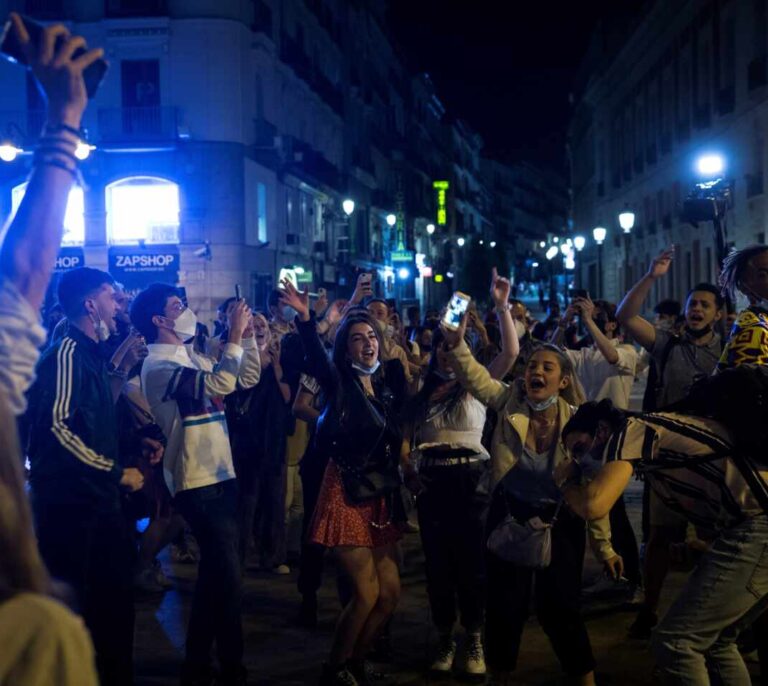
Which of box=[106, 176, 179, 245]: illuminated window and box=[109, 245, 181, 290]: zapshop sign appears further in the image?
box=[106, 176, 179, 245]: illuminated window

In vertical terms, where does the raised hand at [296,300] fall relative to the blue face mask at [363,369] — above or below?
above

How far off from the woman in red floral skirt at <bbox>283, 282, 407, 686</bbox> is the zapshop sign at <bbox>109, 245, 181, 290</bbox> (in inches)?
970

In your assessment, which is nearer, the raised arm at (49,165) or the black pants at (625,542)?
the raised arm at (49,165)

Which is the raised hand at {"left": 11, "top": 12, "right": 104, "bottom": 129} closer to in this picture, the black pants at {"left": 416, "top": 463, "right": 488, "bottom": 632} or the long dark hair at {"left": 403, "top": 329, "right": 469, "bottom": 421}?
the long dark hair at {"left": 403, "top": 329, "right": 469, "bottom": 421}

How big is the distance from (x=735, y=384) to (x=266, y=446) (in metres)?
4.64

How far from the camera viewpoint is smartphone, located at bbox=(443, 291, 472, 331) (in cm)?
542

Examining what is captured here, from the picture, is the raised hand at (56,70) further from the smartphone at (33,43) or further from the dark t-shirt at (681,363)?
the dark t-shirt at (681,363)

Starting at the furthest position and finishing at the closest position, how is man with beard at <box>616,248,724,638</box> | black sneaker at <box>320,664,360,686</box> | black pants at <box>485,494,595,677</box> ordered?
man with beard at <box>616,248,724,638</box> < black sneaker at <box>320,664,360,686</box> < black pants at <box>485,494,595,677</box>

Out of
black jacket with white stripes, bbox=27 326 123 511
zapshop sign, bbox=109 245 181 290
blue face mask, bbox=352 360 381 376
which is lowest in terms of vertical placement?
black jacket with white stripes, bbox=27 326 123 511

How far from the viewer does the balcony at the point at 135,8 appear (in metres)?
29.7

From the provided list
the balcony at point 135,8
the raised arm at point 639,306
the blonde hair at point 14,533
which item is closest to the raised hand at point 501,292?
the raised arm at point 639,306

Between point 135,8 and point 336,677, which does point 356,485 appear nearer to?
point 336,677

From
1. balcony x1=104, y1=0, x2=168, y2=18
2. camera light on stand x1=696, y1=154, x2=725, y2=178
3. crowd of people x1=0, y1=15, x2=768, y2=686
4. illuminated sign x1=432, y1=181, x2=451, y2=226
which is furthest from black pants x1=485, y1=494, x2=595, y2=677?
illuminated sign x1=432, y1=181, x2=451, y2=226

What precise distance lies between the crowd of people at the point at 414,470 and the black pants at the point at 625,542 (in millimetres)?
15
